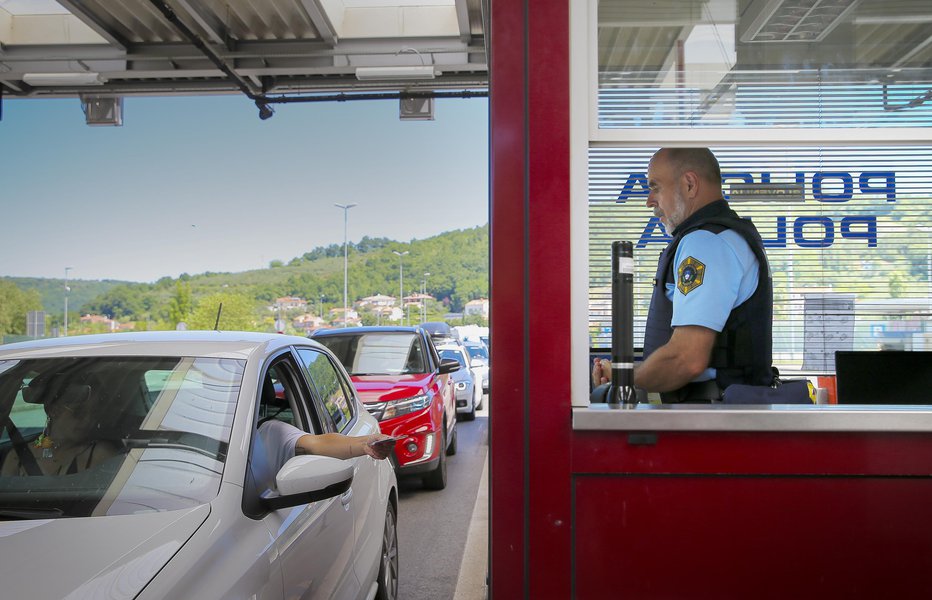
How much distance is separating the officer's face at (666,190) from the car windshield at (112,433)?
1884 mm

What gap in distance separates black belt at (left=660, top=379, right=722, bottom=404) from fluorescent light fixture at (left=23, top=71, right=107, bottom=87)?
38.9 ft

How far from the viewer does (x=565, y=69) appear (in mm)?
2553

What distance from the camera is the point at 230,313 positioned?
8212cm

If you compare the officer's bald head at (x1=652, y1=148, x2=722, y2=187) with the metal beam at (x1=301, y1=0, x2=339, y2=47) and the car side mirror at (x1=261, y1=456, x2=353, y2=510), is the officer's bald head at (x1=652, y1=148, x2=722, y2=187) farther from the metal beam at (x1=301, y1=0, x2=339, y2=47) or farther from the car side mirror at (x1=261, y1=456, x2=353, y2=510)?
the metal beam at (x1=301, y1=0, x2=339, y2=47)

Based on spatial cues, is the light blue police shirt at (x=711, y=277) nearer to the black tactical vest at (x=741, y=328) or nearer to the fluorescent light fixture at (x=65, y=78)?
the black tactical vest at (x=741, y=328)

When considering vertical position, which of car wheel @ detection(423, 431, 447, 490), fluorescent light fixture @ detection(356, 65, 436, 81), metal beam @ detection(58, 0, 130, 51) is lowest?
car wheel @ detection(423, 431, 447, 490)

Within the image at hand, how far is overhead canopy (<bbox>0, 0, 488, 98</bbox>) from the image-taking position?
11.3 m

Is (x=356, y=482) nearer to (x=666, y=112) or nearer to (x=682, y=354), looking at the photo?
(x=682, y=354)

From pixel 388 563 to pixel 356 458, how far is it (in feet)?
2.95

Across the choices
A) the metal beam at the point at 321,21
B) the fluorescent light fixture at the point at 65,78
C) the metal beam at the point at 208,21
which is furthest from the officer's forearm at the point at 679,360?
the fluorescent light fixture at the point at 65,78

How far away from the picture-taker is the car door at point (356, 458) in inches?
142

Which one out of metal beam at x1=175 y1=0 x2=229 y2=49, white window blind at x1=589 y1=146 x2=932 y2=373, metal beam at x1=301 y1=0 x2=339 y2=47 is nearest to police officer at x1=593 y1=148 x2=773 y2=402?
white window blind at x1=589 y1=146 x2=932 y2=373

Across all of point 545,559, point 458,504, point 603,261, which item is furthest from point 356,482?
point 458,504

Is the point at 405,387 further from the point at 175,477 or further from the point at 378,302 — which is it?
the point at 378,302
